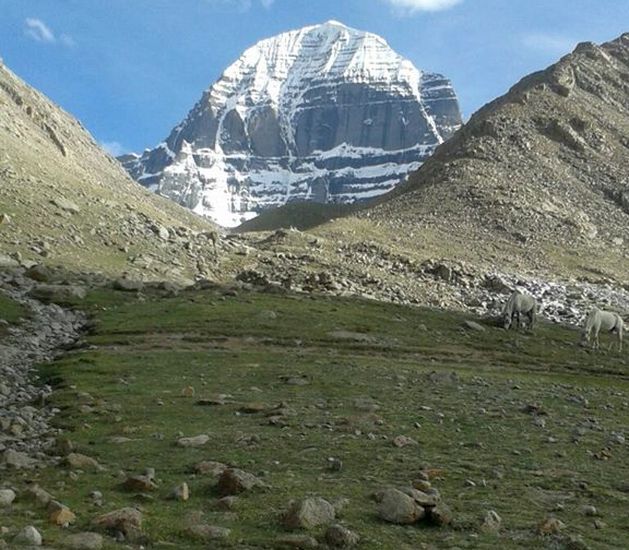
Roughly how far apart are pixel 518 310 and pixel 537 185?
88846 millimetres

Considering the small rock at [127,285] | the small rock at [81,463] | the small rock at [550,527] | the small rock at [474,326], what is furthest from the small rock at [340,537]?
the small rock at [127,285]

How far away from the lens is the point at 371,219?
12438cm

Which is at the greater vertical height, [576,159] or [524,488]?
[576,159]

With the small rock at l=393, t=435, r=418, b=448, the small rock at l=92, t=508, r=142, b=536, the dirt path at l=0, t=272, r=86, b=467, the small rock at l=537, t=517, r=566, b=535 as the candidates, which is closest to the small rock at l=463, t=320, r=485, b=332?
the dirt path at l=0, t=272, r=86, b=467

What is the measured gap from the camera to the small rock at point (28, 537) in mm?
10250

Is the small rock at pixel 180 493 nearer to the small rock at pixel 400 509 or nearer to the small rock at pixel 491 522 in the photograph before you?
the small rock at pixel 400 509

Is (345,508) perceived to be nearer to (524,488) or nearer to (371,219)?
(524,488)

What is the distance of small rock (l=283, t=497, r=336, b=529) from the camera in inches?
455

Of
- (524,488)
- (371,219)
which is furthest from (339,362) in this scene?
(371,219)

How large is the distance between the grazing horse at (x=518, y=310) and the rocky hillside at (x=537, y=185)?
48829mm

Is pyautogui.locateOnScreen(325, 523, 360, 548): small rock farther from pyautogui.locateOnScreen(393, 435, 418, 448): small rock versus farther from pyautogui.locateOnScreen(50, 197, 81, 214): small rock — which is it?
pyautogui.locateOnScreen(50, 197, 81, 214): small rock

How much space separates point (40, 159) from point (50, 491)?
91.9 metres

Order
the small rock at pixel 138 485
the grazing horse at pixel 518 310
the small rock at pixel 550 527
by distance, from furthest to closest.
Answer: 1. the grazing horse at pixel 518 310
2. the small rock at pixel 138 485
3. the small rock at pixel 550 527

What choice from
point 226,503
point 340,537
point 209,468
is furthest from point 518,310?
point 340,537
